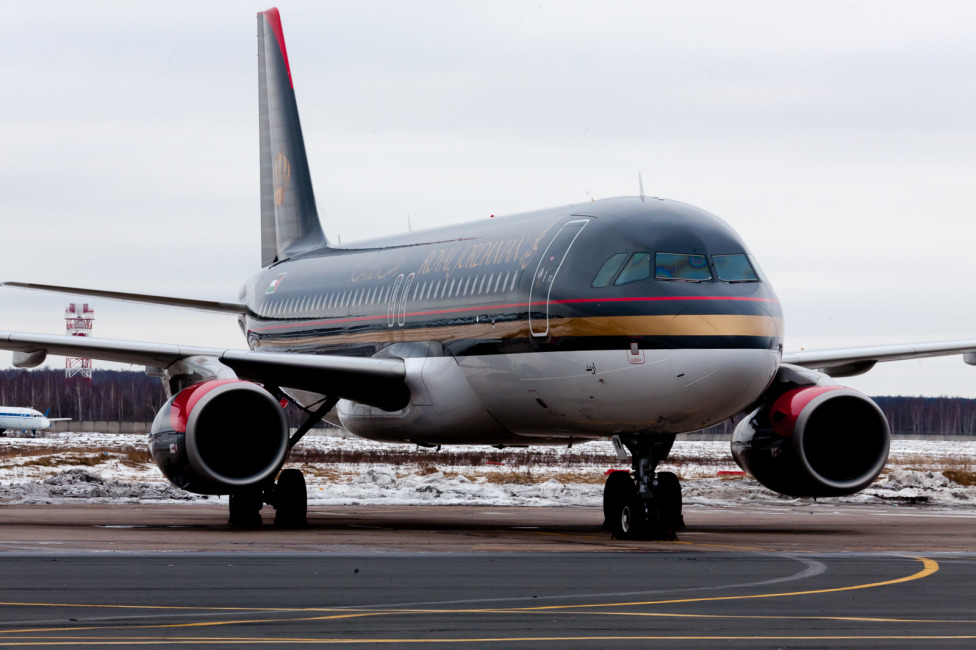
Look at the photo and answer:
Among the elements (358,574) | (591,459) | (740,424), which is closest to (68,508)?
(740,424)

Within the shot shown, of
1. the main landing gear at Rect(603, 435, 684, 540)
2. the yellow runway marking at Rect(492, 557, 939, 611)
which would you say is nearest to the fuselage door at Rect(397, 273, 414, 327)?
the main landing gear at Rect(603, 435, 684, 540)

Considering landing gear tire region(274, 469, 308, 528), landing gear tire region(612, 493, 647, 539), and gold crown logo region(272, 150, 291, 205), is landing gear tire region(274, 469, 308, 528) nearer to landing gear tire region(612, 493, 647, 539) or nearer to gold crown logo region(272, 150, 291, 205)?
landing gear tire region(612, 493, 647, 539)

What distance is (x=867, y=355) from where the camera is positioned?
67.0 ft

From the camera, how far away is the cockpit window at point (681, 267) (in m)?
15.6

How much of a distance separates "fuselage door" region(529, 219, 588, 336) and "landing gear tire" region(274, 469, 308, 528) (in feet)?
14.9

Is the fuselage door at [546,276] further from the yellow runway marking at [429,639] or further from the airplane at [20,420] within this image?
the airplane at [20,420]

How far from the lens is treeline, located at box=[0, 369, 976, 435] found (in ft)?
432

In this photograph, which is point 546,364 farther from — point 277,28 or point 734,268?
point 277,28

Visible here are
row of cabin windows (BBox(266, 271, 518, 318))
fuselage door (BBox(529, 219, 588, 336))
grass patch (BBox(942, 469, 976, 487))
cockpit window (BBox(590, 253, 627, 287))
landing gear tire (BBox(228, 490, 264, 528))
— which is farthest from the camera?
grass patch (BBox(942, 469, 976, 487))

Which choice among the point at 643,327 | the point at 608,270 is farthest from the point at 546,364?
the point at 643,327

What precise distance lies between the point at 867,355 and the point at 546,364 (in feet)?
19.7

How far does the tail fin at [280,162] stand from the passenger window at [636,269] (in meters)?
11.9

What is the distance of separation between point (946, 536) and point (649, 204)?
5305 mm

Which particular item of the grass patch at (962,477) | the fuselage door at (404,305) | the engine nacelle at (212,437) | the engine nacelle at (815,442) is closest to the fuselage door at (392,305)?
the fuselage door at (404,305)
